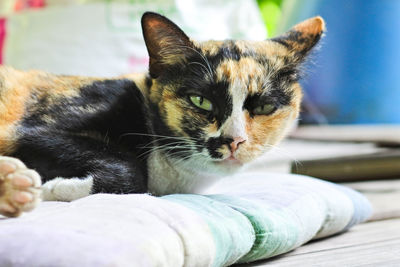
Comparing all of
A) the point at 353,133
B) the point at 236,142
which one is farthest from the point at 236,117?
the point at 353,133

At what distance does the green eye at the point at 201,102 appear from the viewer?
121cm

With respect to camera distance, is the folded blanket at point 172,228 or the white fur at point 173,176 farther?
the white fur at point 173,176

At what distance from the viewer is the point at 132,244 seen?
0.75m

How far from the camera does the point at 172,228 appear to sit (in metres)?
0.85

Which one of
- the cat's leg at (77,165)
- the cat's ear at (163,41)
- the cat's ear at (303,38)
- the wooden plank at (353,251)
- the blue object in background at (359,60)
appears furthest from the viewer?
the blue object in background at (359,60)

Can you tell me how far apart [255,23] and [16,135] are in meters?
1.94

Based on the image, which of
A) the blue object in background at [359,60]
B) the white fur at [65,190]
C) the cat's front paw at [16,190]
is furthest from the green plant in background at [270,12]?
the cat's front paw at [16,190]

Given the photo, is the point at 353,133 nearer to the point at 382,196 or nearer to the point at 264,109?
the point at 382,196

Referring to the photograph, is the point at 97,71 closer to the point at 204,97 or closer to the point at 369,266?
the point at 204,97

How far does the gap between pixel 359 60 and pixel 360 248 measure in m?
1.94

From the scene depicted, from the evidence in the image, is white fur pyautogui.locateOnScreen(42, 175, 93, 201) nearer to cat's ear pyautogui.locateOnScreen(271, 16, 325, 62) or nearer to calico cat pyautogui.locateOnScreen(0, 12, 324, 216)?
calico cat pyautogui.locateOnScreen(0, 12, 324, 216)

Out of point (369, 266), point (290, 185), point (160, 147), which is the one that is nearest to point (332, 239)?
point (290, 185)

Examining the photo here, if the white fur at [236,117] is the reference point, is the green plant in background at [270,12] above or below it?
below

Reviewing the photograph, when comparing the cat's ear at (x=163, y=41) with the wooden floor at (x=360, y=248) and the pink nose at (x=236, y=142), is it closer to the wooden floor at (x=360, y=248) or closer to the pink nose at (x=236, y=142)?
→ the pink nose at (x=236, y=142)
